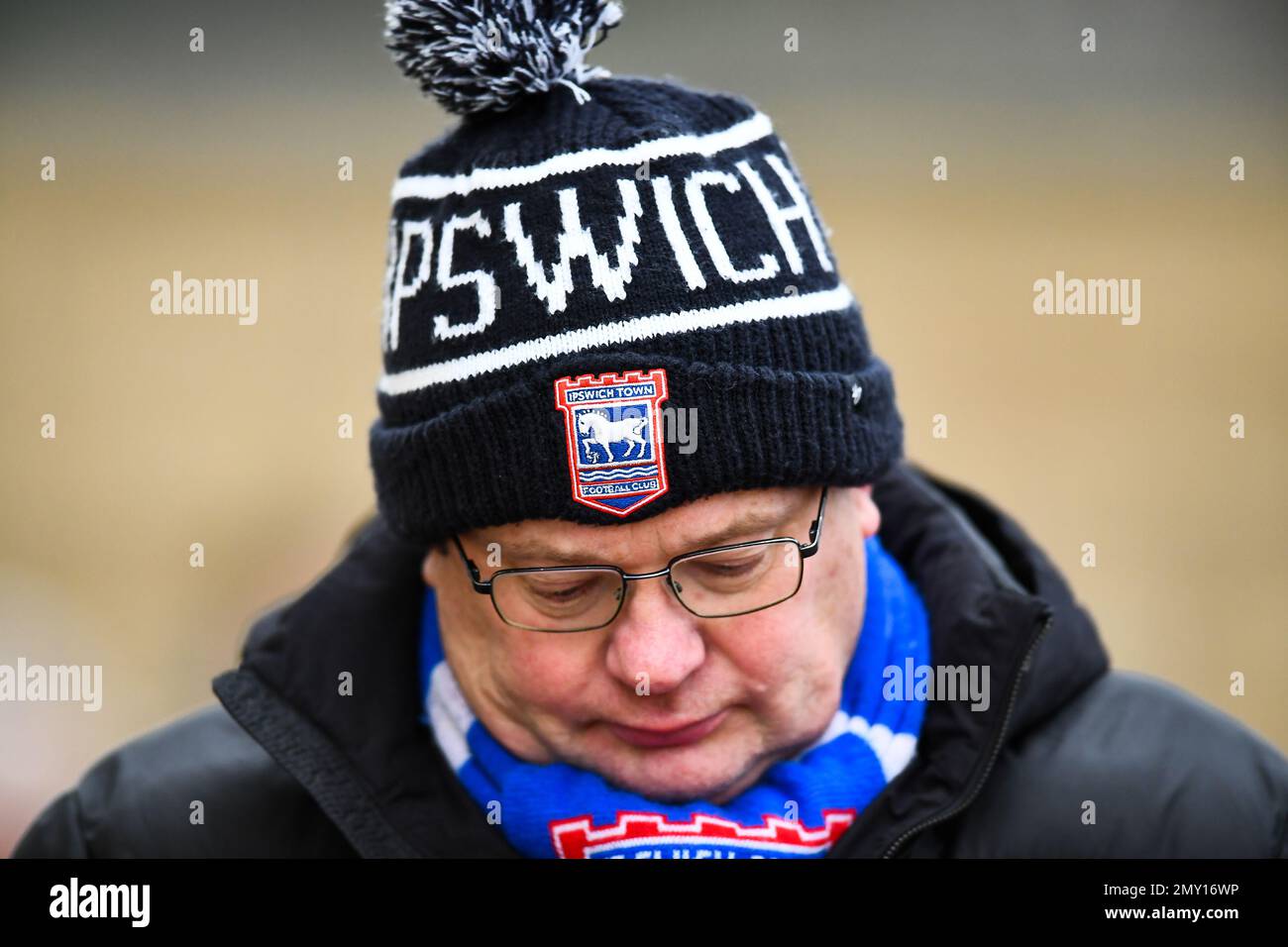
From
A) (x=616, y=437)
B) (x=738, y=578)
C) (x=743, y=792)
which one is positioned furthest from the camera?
(x=743, y=792)

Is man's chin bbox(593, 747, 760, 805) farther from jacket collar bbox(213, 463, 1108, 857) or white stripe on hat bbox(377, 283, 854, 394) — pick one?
white stripe on hat bbox(377, 283, 854, 394)

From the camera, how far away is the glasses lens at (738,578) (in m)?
2.14

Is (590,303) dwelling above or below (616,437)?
above

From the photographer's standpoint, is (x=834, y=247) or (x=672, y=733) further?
(x=834, y=247)

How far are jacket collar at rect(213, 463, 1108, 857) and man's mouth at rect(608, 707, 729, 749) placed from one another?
25 cm

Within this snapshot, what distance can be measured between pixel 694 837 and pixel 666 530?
445mm

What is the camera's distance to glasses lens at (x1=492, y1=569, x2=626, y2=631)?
7.06 ft

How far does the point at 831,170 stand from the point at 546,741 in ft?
22.6

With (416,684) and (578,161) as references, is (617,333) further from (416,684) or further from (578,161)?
(416,684)

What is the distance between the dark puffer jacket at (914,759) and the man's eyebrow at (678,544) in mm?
377

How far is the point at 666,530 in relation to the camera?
2.12 metres

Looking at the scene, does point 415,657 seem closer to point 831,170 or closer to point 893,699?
point 893,699

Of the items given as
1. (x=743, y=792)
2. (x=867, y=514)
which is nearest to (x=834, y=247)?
(x=867, y=514)

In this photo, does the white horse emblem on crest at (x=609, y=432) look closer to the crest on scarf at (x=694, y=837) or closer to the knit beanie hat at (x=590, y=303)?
the knit beanie hat at (x=590, y=303)
